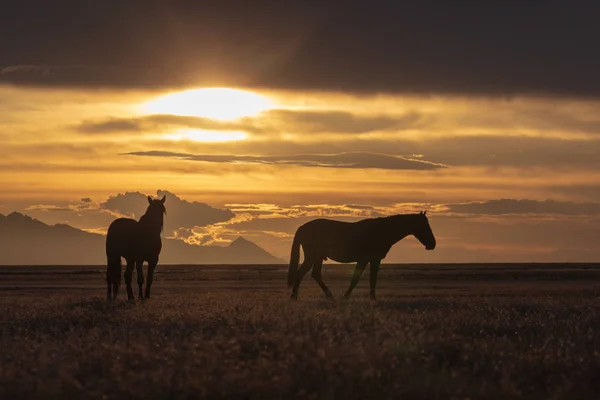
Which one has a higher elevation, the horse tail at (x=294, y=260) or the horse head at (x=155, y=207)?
the horse head at (x=155, y=207)

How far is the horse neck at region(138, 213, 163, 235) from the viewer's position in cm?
2644

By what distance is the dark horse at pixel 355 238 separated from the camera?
26641 mm

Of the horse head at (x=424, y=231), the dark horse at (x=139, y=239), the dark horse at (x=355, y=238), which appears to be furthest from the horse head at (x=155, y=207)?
the horse head at (x=424, y=231)

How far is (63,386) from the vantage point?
10.4 meters

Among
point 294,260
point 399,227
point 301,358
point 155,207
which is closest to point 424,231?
point 399,227

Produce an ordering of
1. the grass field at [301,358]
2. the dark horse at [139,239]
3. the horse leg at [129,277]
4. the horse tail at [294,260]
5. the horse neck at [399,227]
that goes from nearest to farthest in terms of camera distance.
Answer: the grass field at [301,358] → the horse leg at [129,277] → the dark horse at [139,239] → the horse neck at [399,227] → the horse tail at [294,260]

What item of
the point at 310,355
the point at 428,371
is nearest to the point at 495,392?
the point at 428,371

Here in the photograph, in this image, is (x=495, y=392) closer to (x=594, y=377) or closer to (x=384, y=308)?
(x=594, y=377)

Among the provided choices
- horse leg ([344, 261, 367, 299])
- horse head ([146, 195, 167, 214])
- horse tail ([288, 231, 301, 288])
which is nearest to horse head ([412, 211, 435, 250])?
horse leg ([344, 261, 367, 299])

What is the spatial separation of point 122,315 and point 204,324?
11.8 ft

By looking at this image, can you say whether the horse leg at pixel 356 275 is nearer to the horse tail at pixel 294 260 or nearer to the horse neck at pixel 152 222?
the horse tail at pixel 294 260

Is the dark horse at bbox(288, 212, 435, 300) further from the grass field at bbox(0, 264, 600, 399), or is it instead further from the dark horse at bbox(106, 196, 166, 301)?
the grass field at bbox(0, 264, 600, 399)

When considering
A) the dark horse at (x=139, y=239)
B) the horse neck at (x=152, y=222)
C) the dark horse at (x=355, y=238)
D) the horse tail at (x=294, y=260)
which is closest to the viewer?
the dark horse at (x=139, y=239)

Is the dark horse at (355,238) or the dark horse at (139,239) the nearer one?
the dark horse at (139,239)
